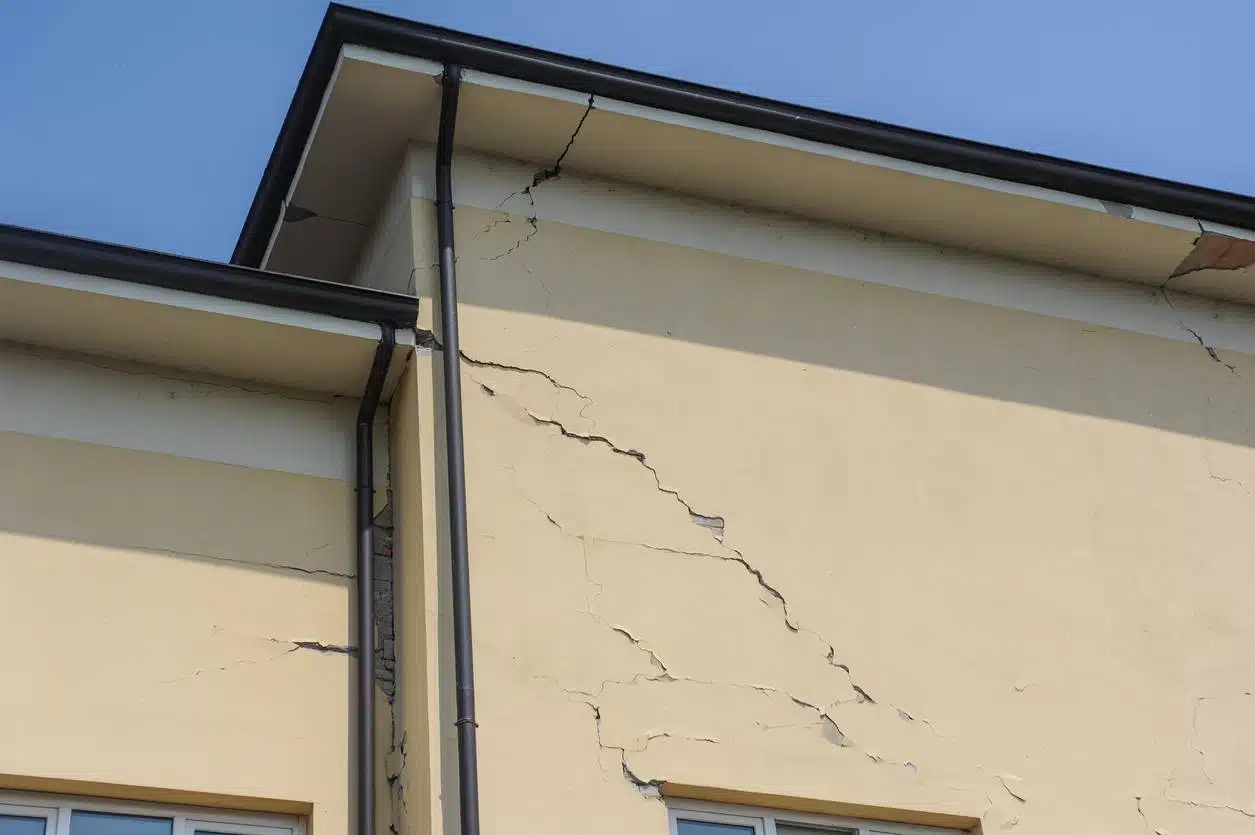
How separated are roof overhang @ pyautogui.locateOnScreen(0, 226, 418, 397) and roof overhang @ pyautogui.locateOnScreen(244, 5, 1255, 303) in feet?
2.92

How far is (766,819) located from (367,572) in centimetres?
164

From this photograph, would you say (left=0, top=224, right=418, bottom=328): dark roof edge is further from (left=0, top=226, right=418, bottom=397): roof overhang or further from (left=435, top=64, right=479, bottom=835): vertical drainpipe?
(left=435, top=64, right=479, bottom=835): vertical drainpipe

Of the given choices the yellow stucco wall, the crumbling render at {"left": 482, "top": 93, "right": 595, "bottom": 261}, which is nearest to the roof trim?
the crumbling render at {"left": 482, "top": 93, "right": 595, "bottom": 261}

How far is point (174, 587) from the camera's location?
5.78 metres

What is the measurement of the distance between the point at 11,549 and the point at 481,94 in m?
2.47

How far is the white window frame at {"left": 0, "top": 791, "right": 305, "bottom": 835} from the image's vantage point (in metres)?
5.25

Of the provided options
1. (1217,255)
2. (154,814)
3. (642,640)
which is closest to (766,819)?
(642,640)

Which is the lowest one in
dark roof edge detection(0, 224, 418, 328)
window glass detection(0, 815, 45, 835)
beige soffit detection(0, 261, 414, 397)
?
window glass detection(0, 815, 45, 835)

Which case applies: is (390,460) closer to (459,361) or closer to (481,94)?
(459,361)

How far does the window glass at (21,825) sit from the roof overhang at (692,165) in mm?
2889

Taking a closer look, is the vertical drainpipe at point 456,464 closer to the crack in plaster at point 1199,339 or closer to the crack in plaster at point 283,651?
the crack in plaster at point 283,651

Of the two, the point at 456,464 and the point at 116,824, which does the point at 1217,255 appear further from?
the point at 116,824

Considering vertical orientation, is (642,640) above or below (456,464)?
below

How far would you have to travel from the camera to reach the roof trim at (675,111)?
6.46 meters
